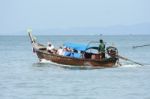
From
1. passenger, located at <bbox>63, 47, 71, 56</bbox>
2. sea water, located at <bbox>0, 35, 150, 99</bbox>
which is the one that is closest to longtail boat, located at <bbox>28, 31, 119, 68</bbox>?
passenger, located at <bbox>63, 47, 71, 56</bbox>

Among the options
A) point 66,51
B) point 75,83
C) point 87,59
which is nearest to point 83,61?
point 87,59

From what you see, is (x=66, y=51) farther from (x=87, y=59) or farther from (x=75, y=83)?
(x=75, y=83)

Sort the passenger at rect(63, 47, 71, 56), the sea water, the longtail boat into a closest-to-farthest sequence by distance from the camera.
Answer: the sea water < the longtail boat < the passenger at rect(63, 47, 71, 56)

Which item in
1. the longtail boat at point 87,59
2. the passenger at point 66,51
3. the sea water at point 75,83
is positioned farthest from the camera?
the passenger at point 66,51

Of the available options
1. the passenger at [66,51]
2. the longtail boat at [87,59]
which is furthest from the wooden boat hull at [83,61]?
the passenger at [66,51]

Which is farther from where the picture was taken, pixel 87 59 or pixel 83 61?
pixel 83 61

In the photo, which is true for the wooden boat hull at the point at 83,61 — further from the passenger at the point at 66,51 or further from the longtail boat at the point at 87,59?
the passenger at the point at 66,51

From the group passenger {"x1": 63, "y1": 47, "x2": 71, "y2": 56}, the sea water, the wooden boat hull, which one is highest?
passenger {"x1": 63, "y1": 47, "x2": 71, "y2": 56}

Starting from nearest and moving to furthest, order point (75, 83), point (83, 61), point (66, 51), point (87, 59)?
point (75, 83) < point (87, 59) < point (83, 61) < point (66, 51)

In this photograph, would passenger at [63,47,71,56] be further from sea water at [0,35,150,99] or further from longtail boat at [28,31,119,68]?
sea water at [0,35,150,99]

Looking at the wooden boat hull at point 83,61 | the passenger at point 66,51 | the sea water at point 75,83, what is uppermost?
the passenger at point 66,51

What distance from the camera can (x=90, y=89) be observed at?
3059 cm

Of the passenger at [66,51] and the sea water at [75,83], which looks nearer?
the sea water at [75,83]

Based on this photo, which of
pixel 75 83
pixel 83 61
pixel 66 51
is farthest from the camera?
pixel 66 51
